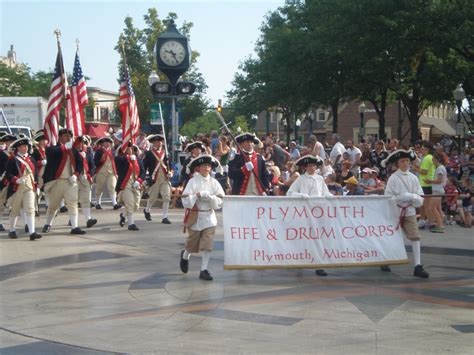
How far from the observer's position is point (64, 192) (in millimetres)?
14023

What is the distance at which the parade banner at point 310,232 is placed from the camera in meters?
9.99

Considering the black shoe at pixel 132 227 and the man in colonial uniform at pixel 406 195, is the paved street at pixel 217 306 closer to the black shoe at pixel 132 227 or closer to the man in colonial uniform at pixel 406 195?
the man in colonial uniform at pixel 406 195

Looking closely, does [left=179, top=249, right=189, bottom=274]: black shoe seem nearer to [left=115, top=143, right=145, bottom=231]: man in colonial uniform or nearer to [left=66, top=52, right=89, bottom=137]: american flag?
[left=115, top=143, right=145, bottom=231]: man in colonial uniform

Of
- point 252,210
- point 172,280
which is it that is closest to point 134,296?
point 172,280

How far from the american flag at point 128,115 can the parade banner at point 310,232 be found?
642cm

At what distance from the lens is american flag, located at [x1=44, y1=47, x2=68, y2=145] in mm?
14273

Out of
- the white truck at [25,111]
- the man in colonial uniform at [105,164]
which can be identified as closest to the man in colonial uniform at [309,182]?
the man in colonial uniform at [105,164]

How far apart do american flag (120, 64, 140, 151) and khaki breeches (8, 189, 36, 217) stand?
2.79 m

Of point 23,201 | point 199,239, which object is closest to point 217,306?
point 199,239

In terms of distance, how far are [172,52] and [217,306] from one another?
484 inches

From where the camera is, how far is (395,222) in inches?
416

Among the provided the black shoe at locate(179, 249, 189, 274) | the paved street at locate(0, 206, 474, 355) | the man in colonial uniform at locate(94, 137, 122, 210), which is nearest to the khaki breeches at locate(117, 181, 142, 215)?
the paved street at locate(0, 206, 474, 355)

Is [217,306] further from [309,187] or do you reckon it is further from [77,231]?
[77,231]

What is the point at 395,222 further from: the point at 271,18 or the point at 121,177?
the point at 271,18
